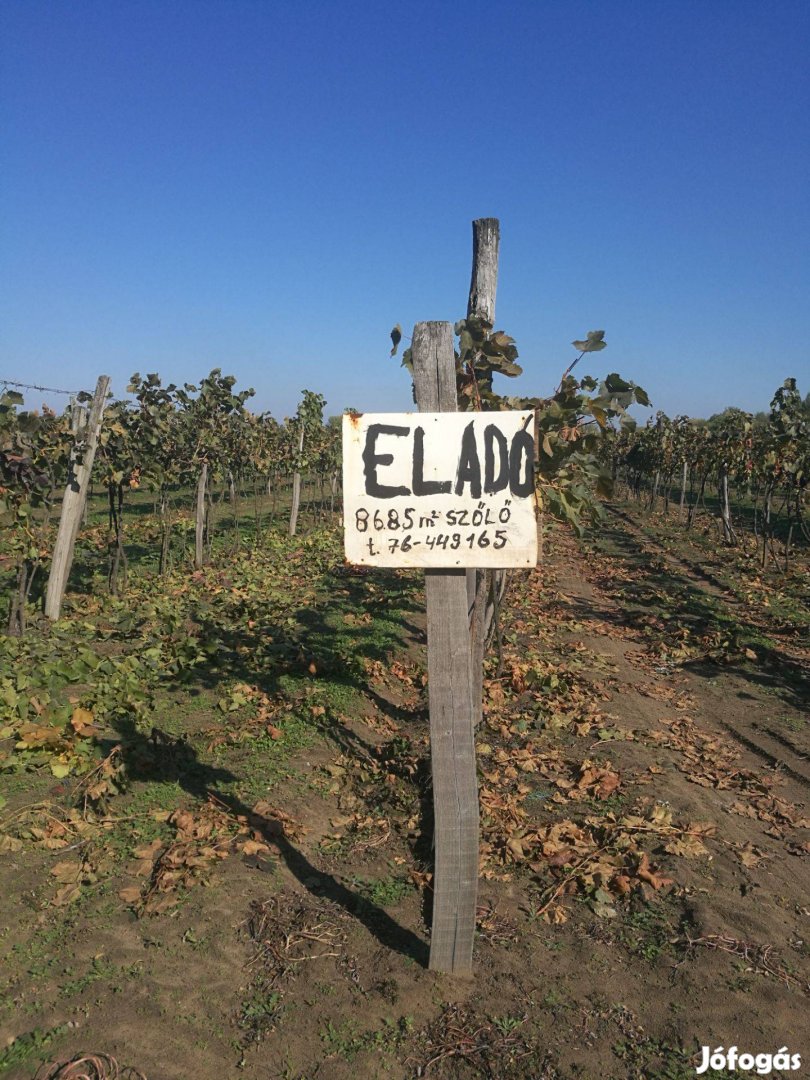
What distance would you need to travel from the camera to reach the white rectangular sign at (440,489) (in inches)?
124

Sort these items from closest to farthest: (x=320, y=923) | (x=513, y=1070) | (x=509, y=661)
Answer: (x=513, y=1070)
(x=320, y=923)
(x=509, y=661)

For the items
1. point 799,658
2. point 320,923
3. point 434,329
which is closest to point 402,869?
point 320,923

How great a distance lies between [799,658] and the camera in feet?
32.9

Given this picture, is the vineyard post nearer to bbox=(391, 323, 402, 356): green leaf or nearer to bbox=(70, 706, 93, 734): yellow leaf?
bbox=(70, 706, 93, 734): yellow leaf

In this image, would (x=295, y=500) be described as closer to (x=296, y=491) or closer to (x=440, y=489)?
(x=296, y=491)

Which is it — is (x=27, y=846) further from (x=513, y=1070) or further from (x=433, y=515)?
(x=433, y=515)

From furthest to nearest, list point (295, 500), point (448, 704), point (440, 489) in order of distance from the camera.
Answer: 1. point (295, 500)
2. point (448, 704)
3. point (440, 489)

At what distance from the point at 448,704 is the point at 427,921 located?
5.05ft

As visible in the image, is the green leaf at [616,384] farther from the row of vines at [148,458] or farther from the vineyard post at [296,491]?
the vineyard post at [296,491]

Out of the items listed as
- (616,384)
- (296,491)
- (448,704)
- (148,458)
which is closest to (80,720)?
(448,704)

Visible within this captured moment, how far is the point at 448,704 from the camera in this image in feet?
11.2

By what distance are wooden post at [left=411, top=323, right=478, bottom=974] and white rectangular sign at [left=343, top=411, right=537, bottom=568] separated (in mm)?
176

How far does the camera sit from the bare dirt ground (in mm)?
3154

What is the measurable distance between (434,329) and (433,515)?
2.89ft
